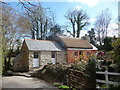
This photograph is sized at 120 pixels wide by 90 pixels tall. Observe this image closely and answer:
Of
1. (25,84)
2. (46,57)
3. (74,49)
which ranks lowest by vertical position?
(25,84)

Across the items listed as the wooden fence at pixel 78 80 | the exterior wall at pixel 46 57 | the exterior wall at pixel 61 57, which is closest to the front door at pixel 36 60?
the exterior wall at pixel 46 57

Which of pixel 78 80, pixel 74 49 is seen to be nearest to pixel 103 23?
pixel 74 49

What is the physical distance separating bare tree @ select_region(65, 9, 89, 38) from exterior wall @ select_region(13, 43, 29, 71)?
1906 centimetres

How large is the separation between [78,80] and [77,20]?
27.8 meters

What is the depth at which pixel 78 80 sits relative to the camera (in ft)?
21.9

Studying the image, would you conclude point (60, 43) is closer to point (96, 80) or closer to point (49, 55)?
point (49, 55)

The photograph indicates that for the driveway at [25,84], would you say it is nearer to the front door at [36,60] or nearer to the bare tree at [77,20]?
the front door at [36,60]

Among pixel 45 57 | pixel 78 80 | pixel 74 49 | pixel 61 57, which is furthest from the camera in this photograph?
pixel 74 49

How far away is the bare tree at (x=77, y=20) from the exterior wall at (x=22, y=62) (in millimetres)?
19063

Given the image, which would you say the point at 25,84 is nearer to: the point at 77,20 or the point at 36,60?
the point at 36,60

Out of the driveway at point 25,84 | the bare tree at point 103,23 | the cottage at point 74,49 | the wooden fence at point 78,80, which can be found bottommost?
the driveway at point 25,84

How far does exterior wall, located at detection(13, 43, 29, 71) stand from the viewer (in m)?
15.7

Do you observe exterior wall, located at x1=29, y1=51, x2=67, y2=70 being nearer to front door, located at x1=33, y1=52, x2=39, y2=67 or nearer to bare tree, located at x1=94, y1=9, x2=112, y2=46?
front door, located at x1=33, y1=52, x2=39, y2=67

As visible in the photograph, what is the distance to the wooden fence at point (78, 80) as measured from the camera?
6.17 metres
